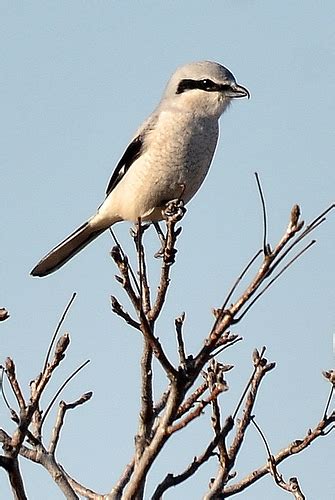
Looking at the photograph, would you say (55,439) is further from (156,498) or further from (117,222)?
(117,222)

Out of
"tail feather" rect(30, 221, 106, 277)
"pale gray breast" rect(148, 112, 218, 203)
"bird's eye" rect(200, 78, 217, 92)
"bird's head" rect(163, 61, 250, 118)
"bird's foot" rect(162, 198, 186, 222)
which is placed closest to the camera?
"bird's foot" rect(162, 198, 186, 222)

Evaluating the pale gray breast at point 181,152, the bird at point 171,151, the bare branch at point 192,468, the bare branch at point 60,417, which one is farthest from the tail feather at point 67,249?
the bare branch at point 192,468

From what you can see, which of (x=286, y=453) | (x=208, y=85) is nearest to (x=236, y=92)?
(x=208, y=85)

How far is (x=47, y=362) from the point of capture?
2.50 m

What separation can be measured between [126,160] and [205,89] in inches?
21.4

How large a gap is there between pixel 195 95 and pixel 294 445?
2319 millimetres

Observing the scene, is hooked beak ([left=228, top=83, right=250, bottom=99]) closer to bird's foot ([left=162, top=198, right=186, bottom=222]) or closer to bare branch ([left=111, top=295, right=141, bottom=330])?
bird's foot ([left=162, top=198, right=186, bottom=222])

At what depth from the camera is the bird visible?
4414mm

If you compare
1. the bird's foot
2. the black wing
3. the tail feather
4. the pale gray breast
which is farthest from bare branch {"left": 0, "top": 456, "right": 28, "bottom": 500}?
the tail feather

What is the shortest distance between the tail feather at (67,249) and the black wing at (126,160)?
0.83 feet

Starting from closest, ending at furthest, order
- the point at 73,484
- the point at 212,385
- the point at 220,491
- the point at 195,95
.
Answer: the point at 212,385, the point at 220,491, the point at 73,484, the point at 195,95

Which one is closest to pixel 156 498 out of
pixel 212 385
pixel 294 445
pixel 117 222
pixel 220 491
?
pixel 220 491

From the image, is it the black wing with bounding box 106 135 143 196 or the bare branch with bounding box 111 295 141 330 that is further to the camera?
the black wing with bounding box 106 135 143 196

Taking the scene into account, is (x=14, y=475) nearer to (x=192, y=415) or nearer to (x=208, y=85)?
(x=192, y=415)
